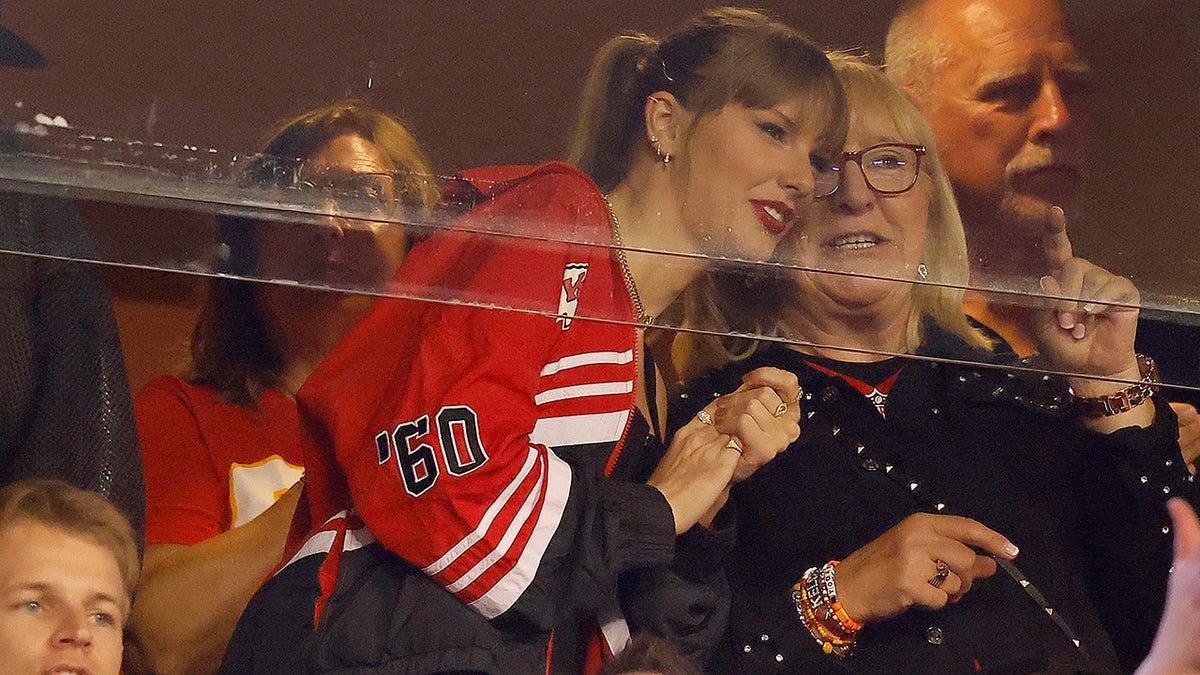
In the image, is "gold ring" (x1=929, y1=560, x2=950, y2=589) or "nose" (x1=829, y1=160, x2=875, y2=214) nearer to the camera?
"nose" (x1=829, y1=160, x2=875, y2=214)

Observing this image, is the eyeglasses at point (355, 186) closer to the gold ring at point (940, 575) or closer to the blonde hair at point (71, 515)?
the blonde hair at point (71, 515)

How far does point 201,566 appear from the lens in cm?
119

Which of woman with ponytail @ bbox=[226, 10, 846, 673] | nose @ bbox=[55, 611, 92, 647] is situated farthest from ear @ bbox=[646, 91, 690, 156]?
nose @ bbox=[55, 611, 92, 647]


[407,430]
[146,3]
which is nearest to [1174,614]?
[407,430]

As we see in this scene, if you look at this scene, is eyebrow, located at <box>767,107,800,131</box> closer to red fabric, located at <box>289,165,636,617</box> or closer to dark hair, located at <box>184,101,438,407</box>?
red fabric, located at <box>289,165,636,617</box>

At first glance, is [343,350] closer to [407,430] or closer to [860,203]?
[407,430]

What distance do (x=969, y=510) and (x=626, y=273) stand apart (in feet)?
1.49

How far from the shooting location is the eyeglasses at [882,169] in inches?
41.3

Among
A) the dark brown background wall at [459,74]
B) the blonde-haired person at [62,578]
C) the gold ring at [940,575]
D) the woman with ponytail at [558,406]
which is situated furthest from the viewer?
the gold ring at [940,575]

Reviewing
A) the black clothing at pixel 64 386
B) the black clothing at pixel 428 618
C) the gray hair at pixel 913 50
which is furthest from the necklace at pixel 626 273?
the black clothing at pixel 64 386

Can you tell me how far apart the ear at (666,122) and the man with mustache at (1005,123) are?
0.18 metres

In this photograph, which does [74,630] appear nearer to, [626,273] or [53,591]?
[53,591]

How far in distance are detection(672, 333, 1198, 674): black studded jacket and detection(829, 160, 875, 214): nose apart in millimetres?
228

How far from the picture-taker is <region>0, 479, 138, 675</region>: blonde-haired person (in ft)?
3.74
